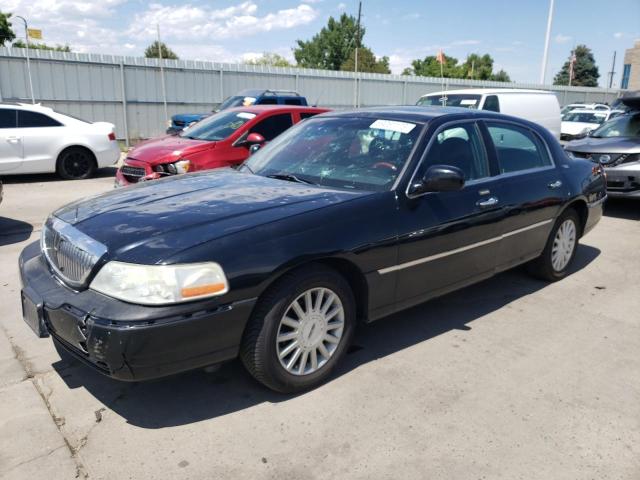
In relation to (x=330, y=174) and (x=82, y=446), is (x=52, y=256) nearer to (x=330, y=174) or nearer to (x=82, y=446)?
(x=82, y=446)

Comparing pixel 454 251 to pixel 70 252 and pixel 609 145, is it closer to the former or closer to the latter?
pixel 70 252

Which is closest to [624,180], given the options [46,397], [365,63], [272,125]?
[272,125]

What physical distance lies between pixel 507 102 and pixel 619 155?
4455 millimetres

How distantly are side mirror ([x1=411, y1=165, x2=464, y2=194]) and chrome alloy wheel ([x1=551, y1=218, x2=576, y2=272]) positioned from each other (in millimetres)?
2106

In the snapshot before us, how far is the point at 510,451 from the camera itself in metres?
2.74

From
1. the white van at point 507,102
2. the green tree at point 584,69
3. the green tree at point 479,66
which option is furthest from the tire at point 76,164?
the green tree at point 584,69

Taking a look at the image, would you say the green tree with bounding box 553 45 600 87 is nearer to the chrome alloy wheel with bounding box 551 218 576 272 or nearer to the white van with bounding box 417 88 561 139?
the white van with bounding box 417 88 561 139

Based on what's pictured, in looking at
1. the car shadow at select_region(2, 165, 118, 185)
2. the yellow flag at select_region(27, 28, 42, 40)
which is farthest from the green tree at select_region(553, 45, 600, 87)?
the car shadow at select_region(2, 165, 118, 185)

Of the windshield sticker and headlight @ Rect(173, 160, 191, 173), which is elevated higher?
the windshield sticker

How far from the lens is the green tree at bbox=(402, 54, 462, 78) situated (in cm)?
7127

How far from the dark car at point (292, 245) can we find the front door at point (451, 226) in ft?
0.04

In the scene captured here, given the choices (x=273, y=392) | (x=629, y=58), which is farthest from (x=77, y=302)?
(x=629, y=58)

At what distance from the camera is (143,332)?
2.53m

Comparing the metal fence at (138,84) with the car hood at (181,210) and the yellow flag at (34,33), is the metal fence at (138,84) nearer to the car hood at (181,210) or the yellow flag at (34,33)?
the yellow flag at (34,33)
